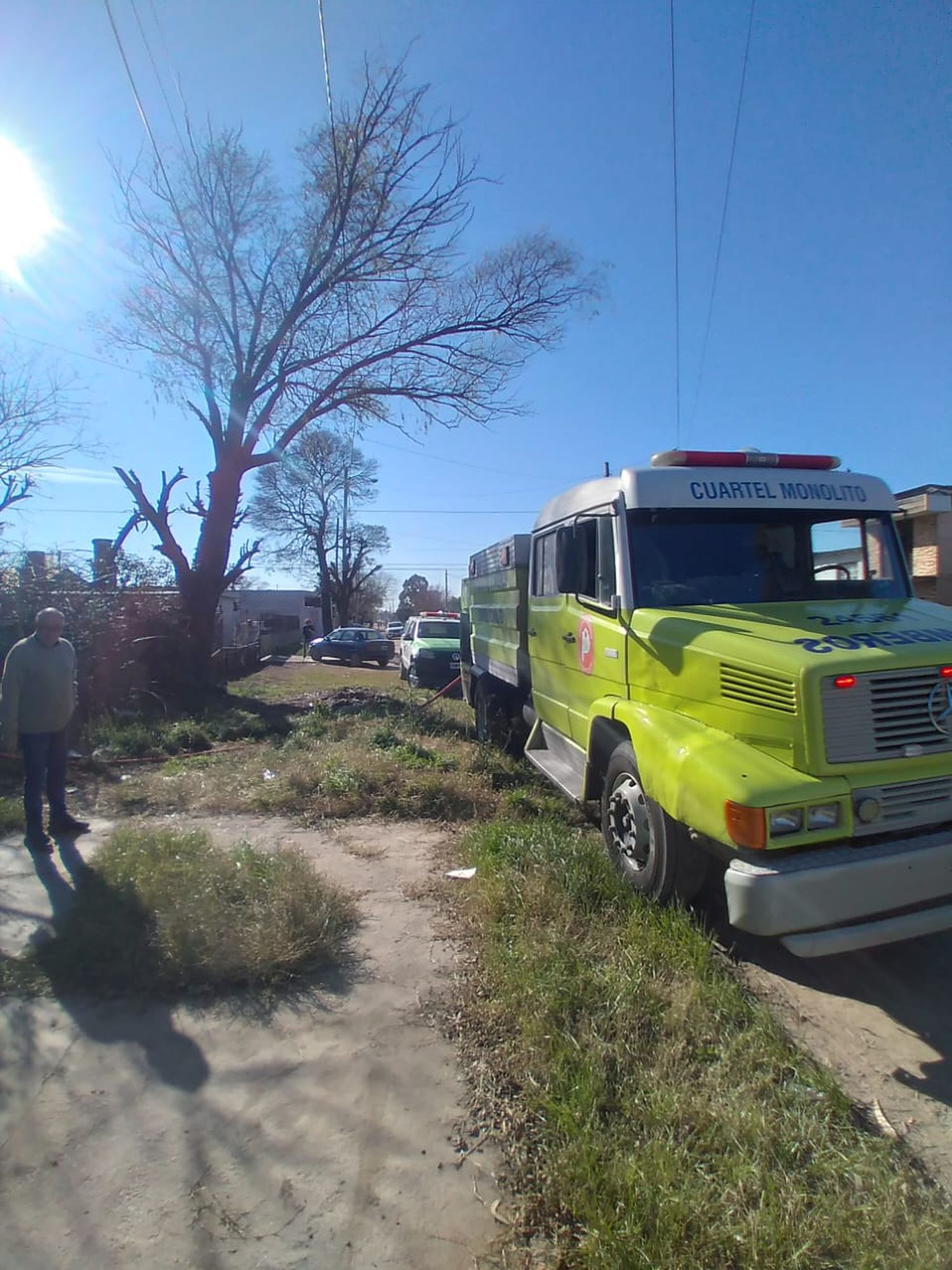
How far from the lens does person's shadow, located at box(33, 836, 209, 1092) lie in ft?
10.3

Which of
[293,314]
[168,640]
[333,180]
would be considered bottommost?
[168,640]

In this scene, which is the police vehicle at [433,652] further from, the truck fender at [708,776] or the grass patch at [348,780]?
the truck fender at [708,776]

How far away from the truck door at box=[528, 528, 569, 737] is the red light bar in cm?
129

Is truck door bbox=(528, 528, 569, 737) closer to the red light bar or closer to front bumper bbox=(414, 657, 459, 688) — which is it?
the red light bar

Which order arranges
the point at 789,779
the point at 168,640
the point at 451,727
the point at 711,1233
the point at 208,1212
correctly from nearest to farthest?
the point at 711,1233
the point at 208,1212
the point at 789,779
the point at 451,727
the point at 168,640

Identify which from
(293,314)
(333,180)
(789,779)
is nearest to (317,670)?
(293,314)

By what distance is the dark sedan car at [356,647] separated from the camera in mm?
31141

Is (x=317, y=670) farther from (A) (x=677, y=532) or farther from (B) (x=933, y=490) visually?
(A) (x=677, y=532)

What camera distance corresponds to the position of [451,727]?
10.9 meters

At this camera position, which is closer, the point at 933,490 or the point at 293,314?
the point at 933,490

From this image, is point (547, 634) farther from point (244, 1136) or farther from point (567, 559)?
point (244, 1136)

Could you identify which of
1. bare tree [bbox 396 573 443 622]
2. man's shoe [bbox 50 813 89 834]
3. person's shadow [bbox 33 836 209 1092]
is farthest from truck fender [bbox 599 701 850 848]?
bare tree [bbox 396 573 443 622]

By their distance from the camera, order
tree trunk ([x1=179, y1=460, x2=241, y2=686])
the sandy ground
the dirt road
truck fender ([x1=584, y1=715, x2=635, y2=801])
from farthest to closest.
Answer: tree trunk ([x1=179, y1=460, x2=241, y2=686]) → truck fender ([x1=584, y1=715, x2=635, y2=801]) → the dirt road → the sandy ground

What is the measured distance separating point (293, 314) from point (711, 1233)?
18.1m
